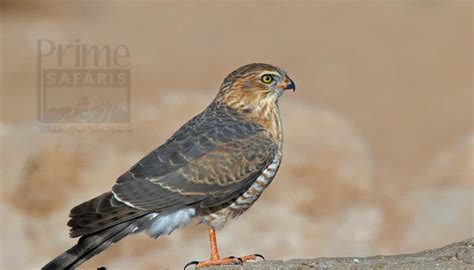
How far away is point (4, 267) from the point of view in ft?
45.6

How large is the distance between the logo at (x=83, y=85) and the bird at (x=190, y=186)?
707 centimetres

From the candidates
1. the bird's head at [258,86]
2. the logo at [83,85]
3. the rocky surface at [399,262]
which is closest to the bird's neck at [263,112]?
the bird's head at [258,86]

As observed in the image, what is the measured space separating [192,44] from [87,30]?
387 centimetres

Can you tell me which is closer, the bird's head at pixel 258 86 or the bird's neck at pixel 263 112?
the bird's neck at pixel 263 112

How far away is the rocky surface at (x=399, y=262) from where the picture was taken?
804 centimetres

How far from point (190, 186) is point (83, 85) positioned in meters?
14.4

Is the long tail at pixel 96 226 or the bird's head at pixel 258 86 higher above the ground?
the bird's head at pixel 258 86

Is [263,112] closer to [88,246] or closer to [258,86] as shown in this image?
[258,86]

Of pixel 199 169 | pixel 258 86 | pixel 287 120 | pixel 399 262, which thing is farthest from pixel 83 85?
pixel 399 262

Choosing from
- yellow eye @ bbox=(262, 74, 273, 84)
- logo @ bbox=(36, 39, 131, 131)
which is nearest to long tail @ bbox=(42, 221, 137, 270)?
yellow eye @ bbox=(262, 74, 273, 84)

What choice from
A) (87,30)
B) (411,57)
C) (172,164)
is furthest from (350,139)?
(87,30)

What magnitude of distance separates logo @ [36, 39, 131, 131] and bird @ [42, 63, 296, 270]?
23.2 ft

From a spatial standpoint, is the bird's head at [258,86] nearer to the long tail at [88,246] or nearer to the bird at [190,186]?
the bird at [190,186]

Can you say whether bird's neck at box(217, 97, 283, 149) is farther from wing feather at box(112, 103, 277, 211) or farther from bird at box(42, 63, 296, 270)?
wing feather at box(112, 103, 277, 211)
